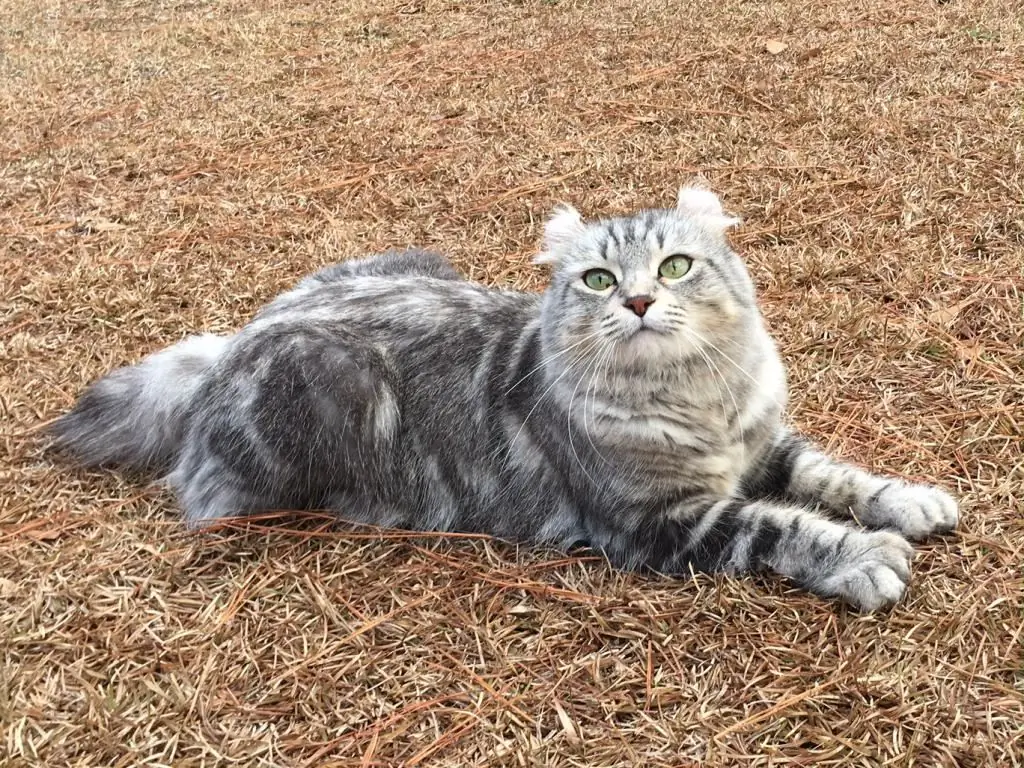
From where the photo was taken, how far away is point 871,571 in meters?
2.56

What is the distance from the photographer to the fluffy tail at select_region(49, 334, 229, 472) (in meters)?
3.55

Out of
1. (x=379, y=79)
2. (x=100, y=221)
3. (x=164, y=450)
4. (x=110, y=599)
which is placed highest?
(x=379, y=79)

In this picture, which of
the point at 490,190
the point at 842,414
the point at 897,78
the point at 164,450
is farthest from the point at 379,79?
the point at 842,414

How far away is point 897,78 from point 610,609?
18.3 ft

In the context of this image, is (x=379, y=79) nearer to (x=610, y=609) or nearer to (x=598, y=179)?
(x=598, y=179)

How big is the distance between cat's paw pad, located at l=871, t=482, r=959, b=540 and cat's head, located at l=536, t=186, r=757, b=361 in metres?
0.78

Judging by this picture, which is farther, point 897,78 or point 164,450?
point 897,78

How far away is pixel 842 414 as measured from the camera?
140 inches

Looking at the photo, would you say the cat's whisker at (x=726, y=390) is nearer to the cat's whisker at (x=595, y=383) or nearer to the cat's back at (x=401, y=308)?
the cat's whisker at (x=595, y=383)

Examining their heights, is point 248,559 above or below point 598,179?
below

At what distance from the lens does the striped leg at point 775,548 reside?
8.45 ft

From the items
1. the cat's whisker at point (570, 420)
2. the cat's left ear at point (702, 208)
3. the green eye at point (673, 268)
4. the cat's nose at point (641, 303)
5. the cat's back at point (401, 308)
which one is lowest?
the cat's whisker at point (570, 420)

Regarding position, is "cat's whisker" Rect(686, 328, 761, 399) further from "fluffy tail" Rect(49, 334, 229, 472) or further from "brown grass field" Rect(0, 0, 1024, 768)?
"fluffy tail" Rect(49, 334, 229, 472)

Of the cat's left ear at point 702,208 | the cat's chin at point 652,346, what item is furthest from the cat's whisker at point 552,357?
the cat's left ear at point 702,208
